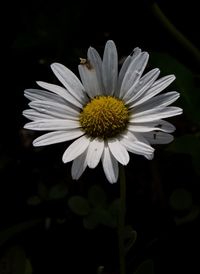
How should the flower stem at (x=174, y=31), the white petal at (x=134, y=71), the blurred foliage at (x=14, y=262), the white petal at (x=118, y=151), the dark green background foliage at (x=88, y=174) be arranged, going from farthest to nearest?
the flower stem at (x=174, y=31) → the dark green background foliage at (x=88, y=174) → the blurred foliage at (x=14, y=262) → the white petal at (x=134, y=71) → the white petal at (x=118, y=151)

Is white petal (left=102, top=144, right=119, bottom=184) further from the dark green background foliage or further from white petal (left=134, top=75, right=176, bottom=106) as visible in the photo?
the dark green background foliage

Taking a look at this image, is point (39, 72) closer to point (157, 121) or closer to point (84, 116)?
point (84, 116)

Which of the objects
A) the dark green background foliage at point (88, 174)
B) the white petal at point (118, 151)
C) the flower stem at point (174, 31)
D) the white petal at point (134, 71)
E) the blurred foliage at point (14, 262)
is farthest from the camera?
the flower stem at point (174, 31)

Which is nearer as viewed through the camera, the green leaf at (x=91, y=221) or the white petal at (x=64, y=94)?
the white petal at (x=64, y=94)

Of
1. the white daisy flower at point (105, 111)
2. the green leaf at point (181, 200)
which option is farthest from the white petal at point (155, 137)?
the green leaf at point (181, 200)

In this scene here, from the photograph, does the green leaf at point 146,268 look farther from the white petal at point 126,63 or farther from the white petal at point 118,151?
the white petal at point 126,63

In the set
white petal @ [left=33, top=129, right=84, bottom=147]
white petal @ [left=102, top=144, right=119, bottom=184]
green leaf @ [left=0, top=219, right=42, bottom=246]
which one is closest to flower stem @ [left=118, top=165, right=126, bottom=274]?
white petal @ [left=102, top=144, right=119, bottom=184]
